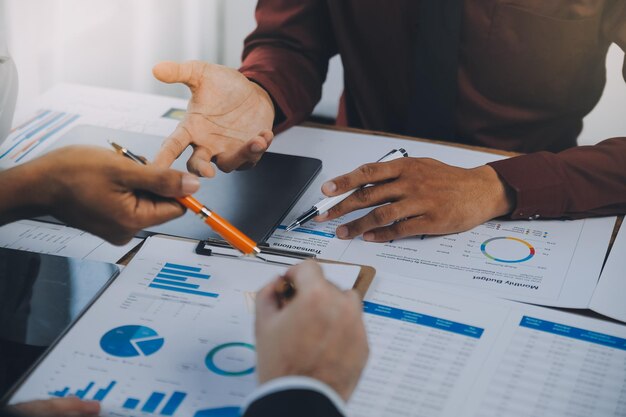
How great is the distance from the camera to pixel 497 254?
3.34 feet

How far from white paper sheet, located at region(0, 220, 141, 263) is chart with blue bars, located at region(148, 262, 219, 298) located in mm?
92

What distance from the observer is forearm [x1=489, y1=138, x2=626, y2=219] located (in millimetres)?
1096

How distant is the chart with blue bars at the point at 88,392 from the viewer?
73 centimetres

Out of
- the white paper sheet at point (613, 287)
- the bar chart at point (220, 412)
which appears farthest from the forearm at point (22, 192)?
the white paper sheet at point (613, 287)

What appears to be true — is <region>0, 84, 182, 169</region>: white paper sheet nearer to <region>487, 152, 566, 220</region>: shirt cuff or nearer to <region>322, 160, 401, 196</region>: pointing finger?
<region>322, 160, 401, 196</region>: pointing finger

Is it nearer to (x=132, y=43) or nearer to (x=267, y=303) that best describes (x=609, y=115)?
(x=132, y=43)

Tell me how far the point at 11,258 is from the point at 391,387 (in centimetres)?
53

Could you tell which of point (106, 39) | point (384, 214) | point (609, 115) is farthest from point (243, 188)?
point (609, 115)

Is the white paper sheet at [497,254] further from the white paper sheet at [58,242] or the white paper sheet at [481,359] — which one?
the white paper sheet at [58,242]

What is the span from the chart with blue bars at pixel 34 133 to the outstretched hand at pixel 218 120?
0.29m

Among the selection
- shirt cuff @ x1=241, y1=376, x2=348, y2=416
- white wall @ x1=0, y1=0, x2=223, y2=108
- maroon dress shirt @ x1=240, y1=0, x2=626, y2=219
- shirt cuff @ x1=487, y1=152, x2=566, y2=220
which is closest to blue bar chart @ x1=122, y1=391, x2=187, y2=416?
shirt cuff @ x1=241, y1=376, x2=348, y2=416

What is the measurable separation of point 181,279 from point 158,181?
151 mm

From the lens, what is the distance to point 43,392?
2.42ft

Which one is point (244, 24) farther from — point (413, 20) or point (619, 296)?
point (619, 296)
